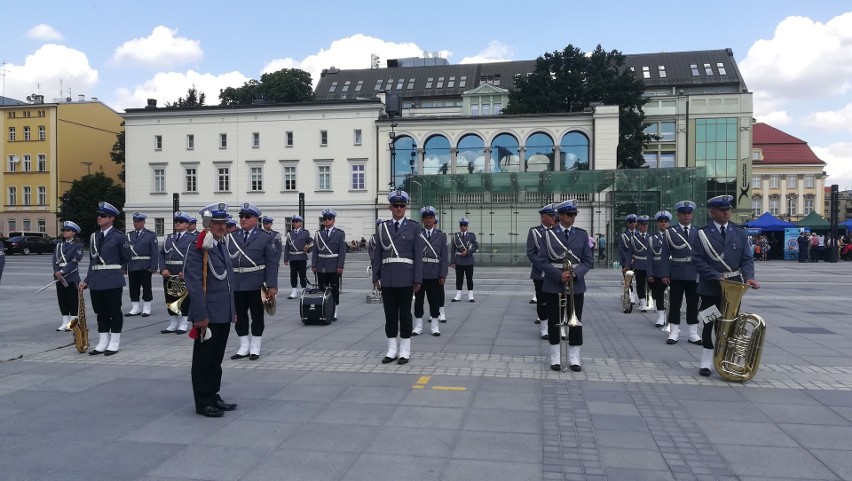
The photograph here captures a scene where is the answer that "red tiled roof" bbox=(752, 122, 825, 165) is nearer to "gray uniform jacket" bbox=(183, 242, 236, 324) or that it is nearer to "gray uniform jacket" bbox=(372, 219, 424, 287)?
"gray uniform jacket" bbox=(372, 219, 424, 287)

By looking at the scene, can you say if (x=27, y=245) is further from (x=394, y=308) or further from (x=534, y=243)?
(x=534, y=243)

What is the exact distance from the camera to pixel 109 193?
60688 mm

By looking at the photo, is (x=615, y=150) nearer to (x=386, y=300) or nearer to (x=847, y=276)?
(x=847, y=276)

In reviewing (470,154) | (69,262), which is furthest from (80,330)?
(470,154)

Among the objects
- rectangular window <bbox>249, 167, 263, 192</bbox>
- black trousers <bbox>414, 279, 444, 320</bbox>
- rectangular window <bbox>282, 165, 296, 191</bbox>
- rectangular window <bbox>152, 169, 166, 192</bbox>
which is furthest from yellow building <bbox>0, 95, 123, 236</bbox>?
black trousers <bbox>414, 279, 444, 320</bbox>

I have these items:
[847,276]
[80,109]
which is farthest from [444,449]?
[80,109]

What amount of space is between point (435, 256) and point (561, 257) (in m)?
4.08

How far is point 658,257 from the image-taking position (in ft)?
37.1

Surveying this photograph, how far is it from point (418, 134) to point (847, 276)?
35806 mm

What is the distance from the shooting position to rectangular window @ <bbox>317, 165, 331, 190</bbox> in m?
57.6

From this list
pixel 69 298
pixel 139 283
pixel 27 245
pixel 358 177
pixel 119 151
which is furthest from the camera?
pixel 119 151

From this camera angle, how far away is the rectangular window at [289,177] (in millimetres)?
58094

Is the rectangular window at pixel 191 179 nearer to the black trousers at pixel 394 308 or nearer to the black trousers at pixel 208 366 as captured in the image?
the black trousers at pixel 394 308

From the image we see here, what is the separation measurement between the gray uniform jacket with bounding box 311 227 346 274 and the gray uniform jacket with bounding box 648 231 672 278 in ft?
19.0
